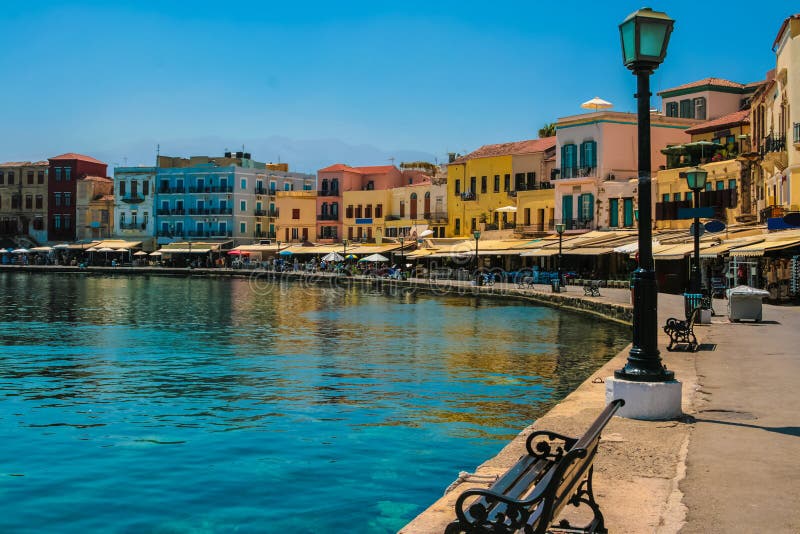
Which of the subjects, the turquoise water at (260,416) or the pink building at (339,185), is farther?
the pink building at (339,185)

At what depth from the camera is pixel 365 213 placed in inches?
3083

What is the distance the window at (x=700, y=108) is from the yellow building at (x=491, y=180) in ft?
35.0

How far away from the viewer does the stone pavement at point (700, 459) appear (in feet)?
17.5

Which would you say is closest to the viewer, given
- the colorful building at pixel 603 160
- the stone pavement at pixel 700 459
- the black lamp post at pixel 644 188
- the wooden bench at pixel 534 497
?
the wooden bench at pixel 534 497

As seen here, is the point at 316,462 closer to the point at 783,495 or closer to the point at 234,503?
the point at 234,503

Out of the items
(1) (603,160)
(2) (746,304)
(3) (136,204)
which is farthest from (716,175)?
(3) (136,204)

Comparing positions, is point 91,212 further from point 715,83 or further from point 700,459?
point 700,459

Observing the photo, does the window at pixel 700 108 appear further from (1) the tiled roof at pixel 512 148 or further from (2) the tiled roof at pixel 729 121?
(1) the tiled roof at pixel 512 148

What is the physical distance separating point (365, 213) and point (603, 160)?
30.7 m

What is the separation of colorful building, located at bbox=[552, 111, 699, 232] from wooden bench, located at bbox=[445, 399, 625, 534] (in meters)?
46.9

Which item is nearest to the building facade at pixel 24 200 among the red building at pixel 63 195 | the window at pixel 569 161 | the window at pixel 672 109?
the red building at pixel 63 195

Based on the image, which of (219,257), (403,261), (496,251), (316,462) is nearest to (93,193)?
(219,257)

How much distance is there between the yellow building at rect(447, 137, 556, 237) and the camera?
60938 millimetres

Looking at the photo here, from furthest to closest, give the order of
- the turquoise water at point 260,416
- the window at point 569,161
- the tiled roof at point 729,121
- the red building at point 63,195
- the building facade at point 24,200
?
1. the building facade at point 24,200
2. the red building at point 63,195
3. the window at point 569,161
4. the tiled roof at point 729,121
5. the turquoise water at point 260,416
